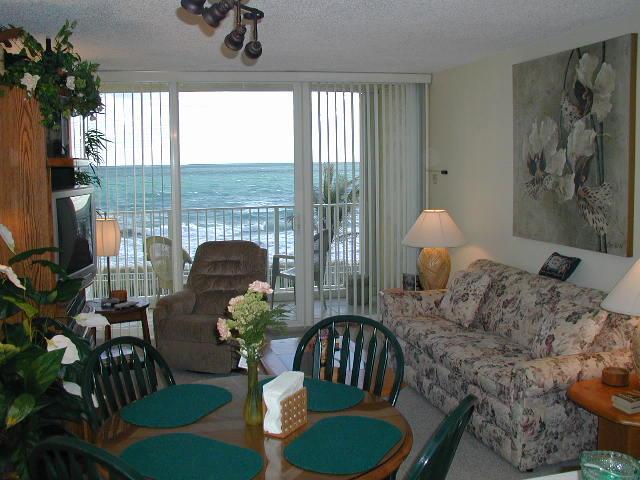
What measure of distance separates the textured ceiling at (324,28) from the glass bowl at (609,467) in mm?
2675

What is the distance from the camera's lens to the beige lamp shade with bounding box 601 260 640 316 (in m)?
3.21

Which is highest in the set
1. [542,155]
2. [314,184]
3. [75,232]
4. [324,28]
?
[324,28]

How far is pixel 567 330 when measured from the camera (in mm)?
3832

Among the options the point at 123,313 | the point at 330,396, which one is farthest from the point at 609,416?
the point at 123,313

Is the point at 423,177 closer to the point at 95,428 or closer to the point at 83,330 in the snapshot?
the point at 83,330

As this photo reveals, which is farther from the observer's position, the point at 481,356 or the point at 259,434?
the point at 481,356

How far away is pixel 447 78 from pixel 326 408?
4.39 metres

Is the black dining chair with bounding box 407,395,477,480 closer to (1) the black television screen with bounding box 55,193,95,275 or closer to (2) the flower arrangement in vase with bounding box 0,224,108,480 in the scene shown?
(2) the flower arrangement in vase with bounding box 0,224,108,480

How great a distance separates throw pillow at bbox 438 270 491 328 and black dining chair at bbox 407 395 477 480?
9.63ft

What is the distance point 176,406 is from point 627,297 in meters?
2.09

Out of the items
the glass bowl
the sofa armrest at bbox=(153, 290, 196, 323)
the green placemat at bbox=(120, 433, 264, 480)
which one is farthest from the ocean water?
the glass bowl

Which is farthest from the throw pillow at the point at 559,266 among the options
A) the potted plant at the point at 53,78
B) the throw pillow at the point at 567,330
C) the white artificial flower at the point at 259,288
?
the potted plant at the point at 53,78

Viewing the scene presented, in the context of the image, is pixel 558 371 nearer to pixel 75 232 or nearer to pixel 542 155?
pixel 542 155

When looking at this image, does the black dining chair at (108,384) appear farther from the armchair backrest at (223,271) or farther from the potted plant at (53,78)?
the armchair backrest at (223,271)
